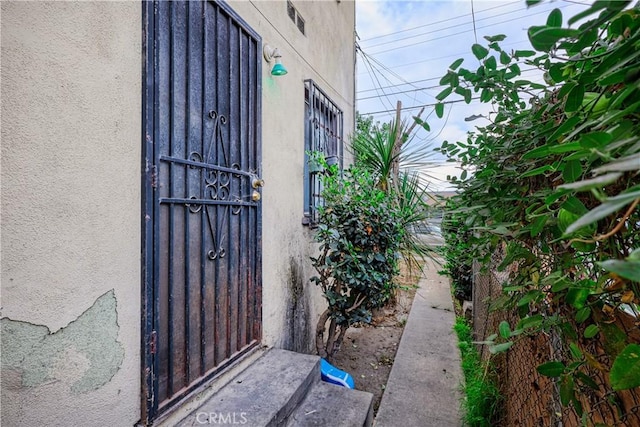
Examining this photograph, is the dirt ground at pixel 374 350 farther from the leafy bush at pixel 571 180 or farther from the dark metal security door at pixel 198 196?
the leafy bush at pixel 571 180

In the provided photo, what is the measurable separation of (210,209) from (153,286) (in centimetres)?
57

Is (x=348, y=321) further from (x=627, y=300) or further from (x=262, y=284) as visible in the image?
(x=627, y=300)

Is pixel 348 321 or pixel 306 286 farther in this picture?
pixel 306 286

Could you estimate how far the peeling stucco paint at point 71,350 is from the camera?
992 millimetres

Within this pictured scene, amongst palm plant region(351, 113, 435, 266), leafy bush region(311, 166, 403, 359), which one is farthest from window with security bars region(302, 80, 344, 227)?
palm plant region(351, 113, 435, 266)

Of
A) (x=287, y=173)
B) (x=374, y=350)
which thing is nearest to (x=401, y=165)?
(x=287, y=173)

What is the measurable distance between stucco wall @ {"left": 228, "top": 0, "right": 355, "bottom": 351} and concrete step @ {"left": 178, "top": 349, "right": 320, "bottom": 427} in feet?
1.10

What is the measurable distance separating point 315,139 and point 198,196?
1.91 metres

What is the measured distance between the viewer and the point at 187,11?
170 cm

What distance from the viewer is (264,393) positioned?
5.76ft

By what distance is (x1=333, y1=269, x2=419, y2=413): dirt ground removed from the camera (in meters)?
2.95

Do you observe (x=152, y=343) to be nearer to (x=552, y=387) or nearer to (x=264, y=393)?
(x=264, y=393)

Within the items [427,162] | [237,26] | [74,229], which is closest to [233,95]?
[237,26]

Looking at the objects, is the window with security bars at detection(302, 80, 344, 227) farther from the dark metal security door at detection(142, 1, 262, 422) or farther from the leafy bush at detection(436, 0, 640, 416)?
the leafy bush at detection(436, 0, 640, 416)
